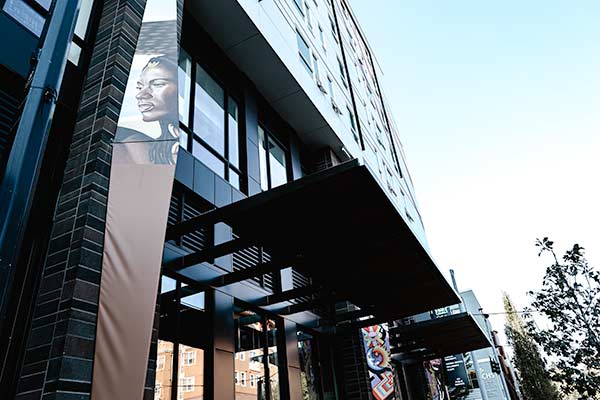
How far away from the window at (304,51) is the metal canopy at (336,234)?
7.73m

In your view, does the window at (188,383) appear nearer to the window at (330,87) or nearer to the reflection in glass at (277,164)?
the reflection in glass at (277,164)

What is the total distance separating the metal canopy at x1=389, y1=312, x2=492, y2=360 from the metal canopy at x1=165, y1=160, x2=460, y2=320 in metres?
5.47

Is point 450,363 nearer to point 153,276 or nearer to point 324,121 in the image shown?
point 324,121

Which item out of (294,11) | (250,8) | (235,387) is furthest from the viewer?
(294,11)

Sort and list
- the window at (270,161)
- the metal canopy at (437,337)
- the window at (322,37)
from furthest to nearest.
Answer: the window at (322,37) < the metal canopy at (437,337) < the window at (270,161)

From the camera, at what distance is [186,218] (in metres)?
7.52

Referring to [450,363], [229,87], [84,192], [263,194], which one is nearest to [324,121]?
[229,87]

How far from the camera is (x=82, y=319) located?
11.2 ft

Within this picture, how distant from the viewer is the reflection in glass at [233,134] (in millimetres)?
9594

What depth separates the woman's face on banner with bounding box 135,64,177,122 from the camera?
4492 millimetres

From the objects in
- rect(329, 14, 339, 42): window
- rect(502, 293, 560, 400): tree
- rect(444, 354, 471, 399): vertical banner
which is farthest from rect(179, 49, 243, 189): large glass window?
rect(502, 293, 560, 400): tree

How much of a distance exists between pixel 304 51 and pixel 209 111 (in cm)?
587

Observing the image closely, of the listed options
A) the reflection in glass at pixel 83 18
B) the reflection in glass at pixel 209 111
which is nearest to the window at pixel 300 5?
the reflection in glass at pixel 209 111

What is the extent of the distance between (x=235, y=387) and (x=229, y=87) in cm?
652
